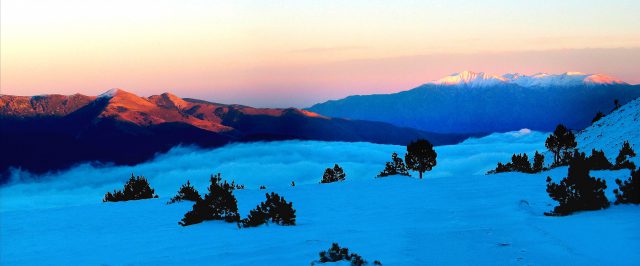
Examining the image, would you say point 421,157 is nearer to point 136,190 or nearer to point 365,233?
point 136,190

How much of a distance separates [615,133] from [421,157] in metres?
27.2

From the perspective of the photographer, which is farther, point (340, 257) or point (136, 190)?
point (136, 190)

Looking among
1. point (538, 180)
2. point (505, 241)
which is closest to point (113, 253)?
point (505, 241)

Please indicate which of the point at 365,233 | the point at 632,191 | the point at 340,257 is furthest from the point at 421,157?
the point at 340,257

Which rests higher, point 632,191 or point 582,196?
point 632,191

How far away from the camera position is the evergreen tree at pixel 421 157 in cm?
5591

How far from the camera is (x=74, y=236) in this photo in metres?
16.5

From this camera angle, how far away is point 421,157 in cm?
5603

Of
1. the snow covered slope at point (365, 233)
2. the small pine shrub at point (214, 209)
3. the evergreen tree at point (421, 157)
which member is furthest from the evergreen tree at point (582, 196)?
the evergreen tree at point (421, 157)

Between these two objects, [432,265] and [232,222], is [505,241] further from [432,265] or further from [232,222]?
[232,222]

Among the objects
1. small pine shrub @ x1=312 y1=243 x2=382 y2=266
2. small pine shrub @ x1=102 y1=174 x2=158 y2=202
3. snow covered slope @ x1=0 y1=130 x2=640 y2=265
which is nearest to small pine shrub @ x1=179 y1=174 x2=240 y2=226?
snow covered slope @ x1=0 y1=130 x2=640 y2=265

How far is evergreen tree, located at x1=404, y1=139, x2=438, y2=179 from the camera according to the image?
55.9m

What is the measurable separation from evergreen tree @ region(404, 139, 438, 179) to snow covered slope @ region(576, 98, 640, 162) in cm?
1613

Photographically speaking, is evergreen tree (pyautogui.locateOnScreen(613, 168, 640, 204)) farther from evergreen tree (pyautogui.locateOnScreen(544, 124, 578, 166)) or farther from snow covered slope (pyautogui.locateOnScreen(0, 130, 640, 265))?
evergreen tree (pyautogui.locateOnScreen(544, 124, 578, 166))
